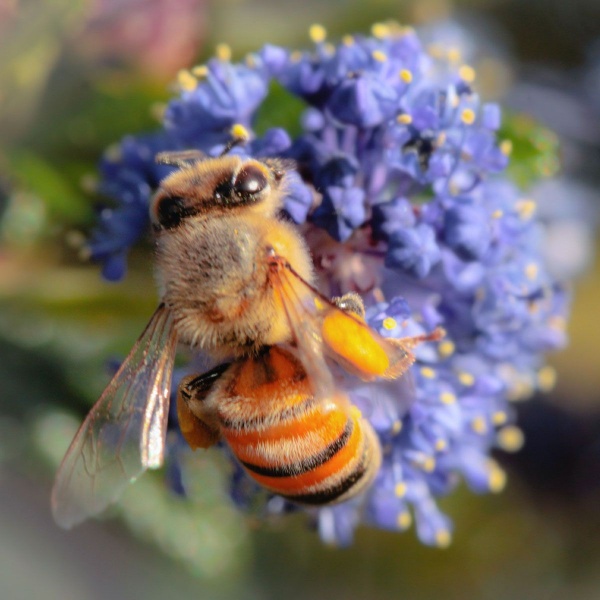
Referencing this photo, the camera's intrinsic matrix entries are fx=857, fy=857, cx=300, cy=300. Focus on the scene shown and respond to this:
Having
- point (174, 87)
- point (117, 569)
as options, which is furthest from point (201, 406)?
point (117, 569)

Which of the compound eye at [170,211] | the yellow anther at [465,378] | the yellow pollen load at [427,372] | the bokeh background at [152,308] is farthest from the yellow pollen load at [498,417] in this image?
the compound eye at [170,211]

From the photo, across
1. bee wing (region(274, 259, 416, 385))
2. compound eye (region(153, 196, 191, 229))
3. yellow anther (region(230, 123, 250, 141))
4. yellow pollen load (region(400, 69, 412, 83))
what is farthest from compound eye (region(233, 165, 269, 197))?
yellow pollen load (region(400, 69, 412, 83))

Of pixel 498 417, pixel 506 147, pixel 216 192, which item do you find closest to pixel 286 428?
pixel 216 192

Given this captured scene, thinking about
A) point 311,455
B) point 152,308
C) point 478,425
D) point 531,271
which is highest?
point 531,271

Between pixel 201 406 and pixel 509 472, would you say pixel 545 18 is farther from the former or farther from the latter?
pixel 201 406

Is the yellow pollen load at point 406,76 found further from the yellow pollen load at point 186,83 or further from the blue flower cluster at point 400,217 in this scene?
the yellow pollen load at point 186,83

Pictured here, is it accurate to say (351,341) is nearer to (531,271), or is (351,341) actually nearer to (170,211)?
(170,211)

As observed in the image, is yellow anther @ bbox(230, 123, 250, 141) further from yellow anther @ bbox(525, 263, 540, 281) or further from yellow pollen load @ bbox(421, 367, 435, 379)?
yellow anther @ bbox(525, 263, 540, 281)
